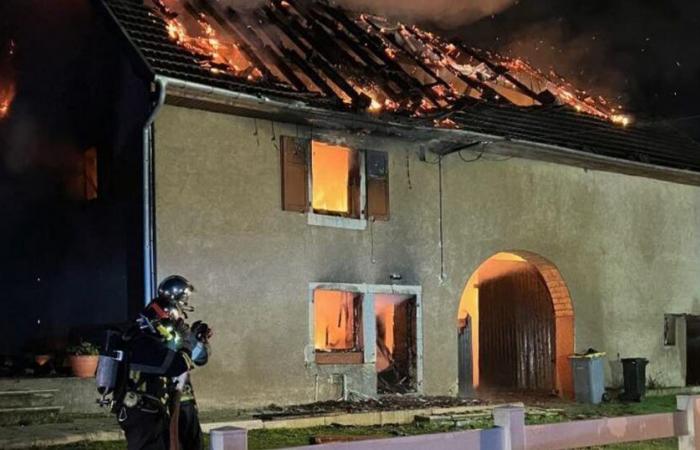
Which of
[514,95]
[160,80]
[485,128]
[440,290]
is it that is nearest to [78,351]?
[160,80]

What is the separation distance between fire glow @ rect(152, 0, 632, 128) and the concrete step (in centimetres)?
486

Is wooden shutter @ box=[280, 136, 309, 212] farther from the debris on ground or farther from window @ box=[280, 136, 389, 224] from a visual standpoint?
the debris on ground

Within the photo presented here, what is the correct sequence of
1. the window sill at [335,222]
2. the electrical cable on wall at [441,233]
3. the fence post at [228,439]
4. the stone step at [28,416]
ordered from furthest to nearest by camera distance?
the electrical cable on wall at [441,233], the window sill at [335,222], the stone step at [28,416], the fence post at [228,439]

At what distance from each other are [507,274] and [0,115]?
10.2 metres

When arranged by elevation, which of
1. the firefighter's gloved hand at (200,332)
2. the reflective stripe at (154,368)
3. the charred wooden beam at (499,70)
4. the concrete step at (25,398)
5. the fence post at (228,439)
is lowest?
the concrete step at (25,398)

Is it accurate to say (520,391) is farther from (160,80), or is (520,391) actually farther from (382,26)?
(160,80)

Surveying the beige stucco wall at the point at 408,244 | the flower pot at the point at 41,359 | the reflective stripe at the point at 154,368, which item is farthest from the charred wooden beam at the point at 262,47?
the reflective stripe at the point at 154,368

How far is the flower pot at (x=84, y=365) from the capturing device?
11.4 meters

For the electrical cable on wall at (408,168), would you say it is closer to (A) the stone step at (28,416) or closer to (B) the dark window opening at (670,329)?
(A) the stone step at (28,416)

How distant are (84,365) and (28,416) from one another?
115 cm

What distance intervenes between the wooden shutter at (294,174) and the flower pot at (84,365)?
11.4 ft

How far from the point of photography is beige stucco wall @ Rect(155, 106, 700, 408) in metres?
12.1

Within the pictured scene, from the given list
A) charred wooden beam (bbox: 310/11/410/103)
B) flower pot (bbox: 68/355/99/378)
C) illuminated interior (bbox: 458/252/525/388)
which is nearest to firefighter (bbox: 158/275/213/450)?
flower pot (bbox: 68/355/99/378)

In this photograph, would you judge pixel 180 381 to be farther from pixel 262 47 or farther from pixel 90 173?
pixel 262 47
